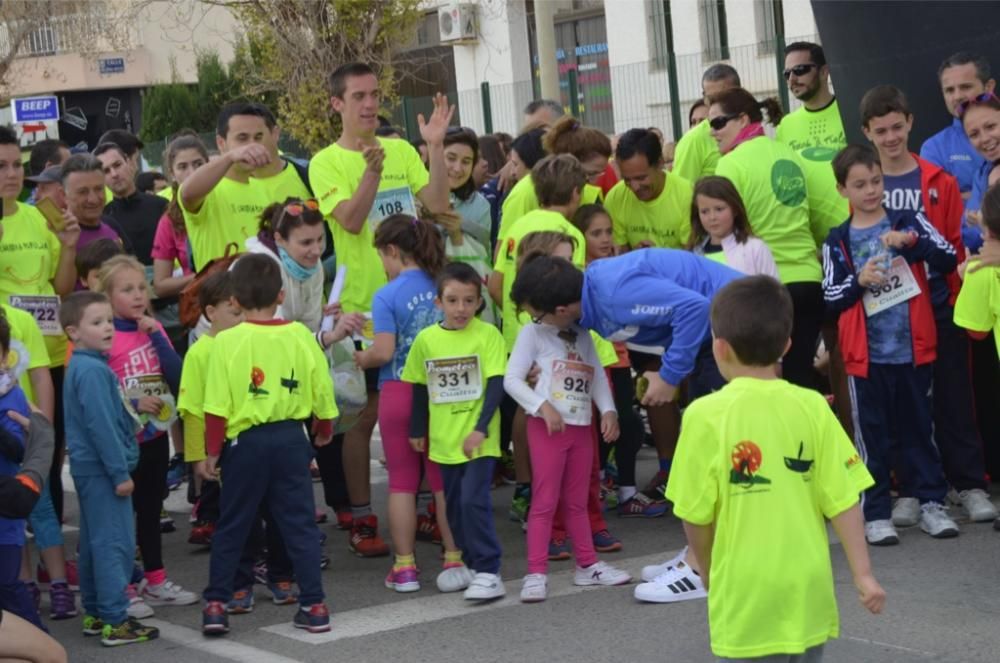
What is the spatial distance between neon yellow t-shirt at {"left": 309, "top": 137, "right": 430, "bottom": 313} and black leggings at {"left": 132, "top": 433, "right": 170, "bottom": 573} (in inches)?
52.8

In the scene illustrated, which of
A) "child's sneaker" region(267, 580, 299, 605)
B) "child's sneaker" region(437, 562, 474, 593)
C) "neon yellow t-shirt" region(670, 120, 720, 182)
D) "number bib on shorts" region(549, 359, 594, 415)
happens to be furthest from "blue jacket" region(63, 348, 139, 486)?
"neon yellow t-shirt" region(670, 120, 720, 182)

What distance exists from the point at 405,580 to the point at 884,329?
2.53m

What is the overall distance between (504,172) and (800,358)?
9.27ft

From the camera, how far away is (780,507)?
14.9 feet

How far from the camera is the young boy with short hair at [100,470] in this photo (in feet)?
22.8

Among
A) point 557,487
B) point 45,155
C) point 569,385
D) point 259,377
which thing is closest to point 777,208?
point 569,385

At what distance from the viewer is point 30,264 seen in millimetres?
8117

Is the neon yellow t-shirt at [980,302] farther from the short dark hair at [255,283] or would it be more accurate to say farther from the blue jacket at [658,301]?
the short dark hair at [255,283]

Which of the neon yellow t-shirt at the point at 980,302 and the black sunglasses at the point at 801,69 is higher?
the black sunglasses at the point at 801,69

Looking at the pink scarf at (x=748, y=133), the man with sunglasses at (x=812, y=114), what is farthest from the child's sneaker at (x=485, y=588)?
the man with sunglasses at (x=812, y=114)

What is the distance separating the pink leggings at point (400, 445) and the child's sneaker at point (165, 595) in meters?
1.06

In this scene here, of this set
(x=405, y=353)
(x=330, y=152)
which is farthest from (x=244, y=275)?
(x=330, y=152)

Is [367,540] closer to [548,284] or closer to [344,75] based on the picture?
[548,284]

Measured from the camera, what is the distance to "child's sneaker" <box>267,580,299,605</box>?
7453mm
